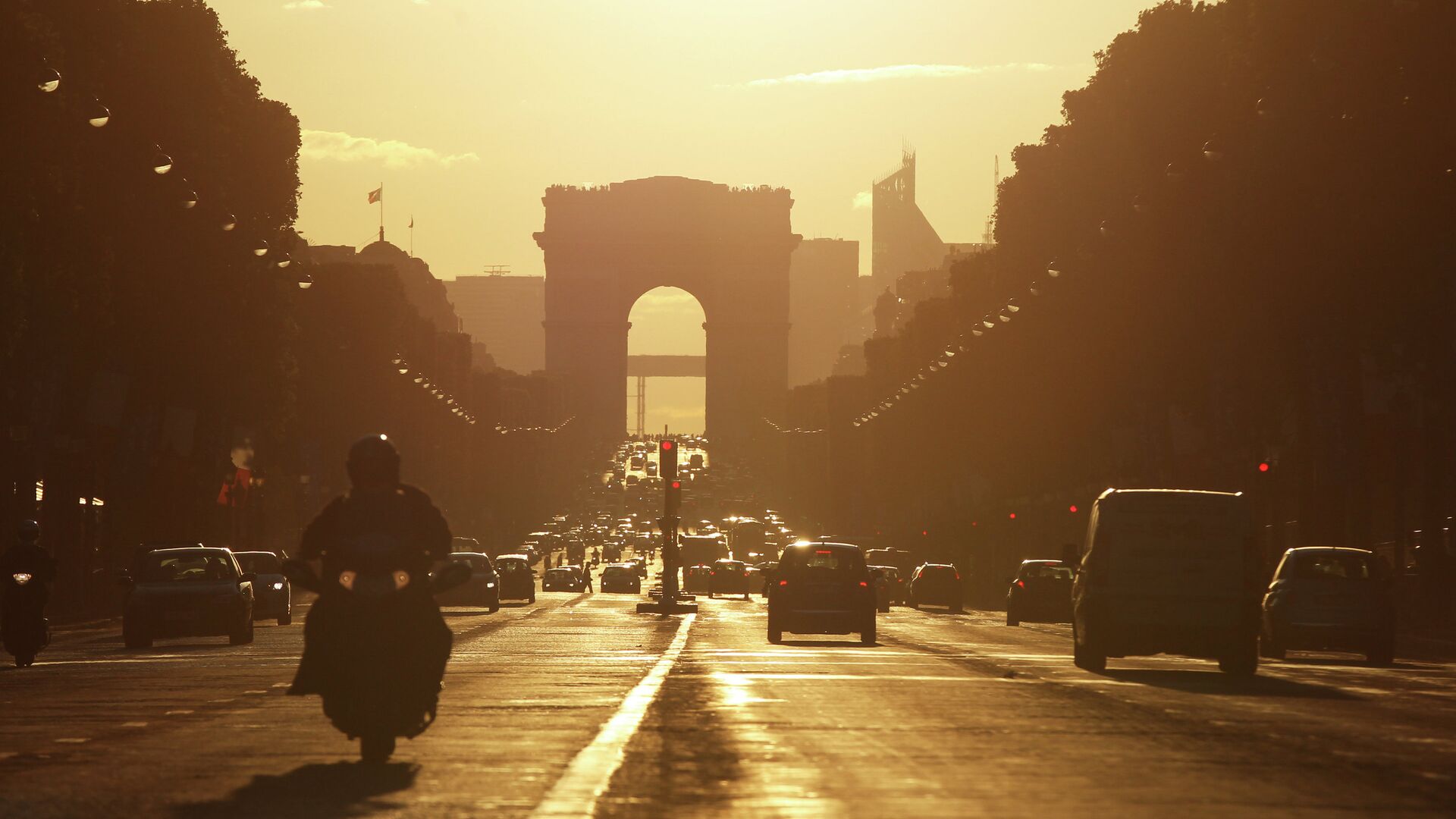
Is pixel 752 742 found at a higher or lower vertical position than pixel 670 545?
lower

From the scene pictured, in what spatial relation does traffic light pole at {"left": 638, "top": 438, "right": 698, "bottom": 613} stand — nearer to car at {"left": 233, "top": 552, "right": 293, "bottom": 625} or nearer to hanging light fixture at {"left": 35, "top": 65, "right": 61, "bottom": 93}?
car at {"left": 233, "top": 552, "right": 293, "bottom": 625}

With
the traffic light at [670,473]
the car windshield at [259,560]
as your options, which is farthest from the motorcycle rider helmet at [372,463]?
the traffic light at [670,473]

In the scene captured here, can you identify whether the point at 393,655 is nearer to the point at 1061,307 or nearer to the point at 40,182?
the point at 40,182

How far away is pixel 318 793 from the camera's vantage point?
1120 cm

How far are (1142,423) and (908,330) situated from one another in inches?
2084

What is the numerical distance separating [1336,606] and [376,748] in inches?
838

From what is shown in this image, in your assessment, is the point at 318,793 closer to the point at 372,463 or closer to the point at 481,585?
the point at 372,463

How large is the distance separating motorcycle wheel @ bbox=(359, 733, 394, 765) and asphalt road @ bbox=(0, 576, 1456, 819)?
0.58 ft

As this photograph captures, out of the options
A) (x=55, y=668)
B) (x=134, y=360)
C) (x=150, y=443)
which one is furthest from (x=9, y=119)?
(x=150, y=443)

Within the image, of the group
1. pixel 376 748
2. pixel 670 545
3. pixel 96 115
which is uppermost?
pixel 96 115

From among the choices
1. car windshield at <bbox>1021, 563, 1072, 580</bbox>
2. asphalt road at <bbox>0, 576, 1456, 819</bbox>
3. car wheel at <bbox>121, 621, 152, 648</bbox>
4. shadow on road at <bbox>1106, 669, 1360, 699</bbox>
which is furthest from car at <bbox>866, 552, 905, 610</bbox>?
asphalt road at <bbox>0, 576, 1456, 819</bbox>

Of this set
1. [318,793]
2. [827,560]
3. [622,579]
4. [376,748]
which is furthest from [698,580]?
[318,793]

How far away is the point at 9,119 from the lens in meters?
36.5

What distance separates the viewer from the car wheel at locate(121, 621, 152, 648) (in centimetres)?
3438
